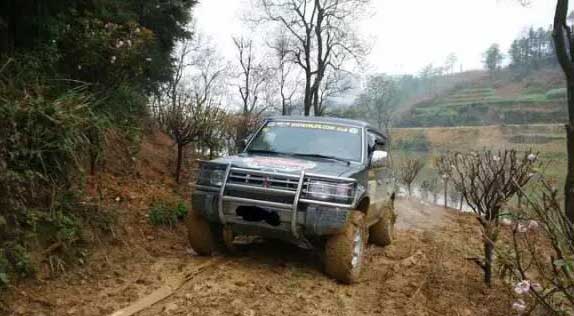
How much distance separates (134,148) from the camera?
32.1 ft

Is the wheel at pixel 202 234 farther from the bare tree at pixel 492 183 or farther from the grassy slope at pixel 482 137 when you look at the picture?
the grassy slope at pixel 482 137

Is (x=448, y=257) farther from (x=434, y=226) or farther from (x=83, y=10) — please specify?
(x=83, y=10)

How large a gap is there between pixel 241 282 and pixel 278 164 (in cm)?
148

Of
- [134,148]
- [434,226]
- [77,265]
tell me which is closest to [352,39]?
[434,226]

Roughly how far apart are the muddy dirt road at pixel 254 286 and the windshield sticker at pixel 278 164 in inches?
51.3

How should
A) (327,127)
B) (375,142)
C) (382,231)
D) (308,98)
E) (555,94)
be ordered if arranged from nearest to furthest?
(327,127) < (375,142) < (382,231) < (308,98) < (555,94)

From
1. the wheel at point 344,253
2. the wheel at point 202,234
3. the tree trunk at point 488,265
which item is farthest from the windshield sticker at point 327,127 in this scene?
the tree trunk at point 488,265

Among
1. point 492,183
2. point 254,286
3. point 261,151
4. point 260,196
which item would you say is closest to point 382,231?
point 492,183

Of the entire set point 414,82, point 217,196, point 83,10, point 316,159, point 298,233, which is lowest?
point 298,233

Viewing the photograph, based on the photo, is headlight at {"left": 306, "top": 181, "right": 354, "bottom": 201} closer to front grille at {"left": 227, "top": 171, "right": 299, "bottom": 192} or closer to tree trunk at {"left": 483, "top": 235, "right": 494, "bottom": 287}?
front grille at {"left": 227, "top": 171, "right": 299, "bottom": 192}

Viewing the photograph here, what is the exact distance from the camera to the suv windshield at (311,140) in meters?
6.70

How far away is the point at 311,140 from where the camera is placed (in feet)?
22.5

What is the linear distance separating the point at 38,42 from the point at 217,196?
13.8ft

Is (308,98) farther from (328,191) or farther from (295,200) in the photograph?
(295,200)
